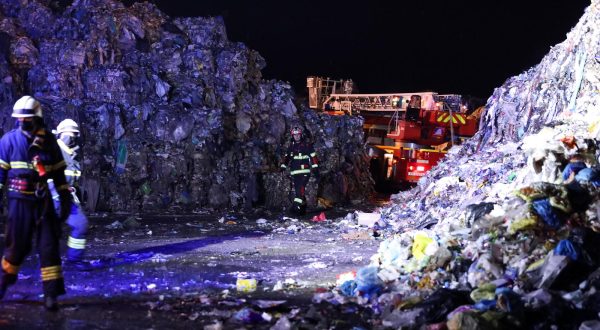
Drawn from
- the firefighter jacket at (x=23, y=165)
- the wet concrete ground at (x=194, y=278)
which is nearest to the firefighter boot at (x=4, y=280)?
the wet concrete ground at (x=194, y=278)

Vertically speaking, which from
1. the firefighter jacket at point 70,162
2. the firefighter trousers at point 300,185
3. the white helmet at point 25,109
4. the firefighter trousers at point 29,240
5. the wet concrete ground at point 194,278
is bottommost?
the wet concrete ground at point 194,278

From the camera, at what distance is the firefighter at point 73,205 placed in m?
5.47

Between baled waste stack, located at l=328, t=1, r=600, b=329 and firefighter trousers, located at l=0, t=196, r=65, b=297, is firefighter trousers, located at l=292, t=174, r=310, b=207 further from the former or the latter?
firefighter trousers, located at l=0, t=196, r=65, b=297

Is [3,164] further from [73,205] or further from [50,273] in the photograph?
[73,205]

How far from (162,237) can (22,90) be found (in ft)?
19.1

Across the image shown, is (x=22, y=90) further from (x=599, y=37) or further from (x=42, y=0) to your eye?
(x=599, y=37)

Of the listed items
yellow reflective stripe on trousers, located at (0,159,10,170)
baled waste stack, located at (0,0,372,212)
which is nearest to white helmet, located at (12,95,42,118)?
yellow reflective stripe on trousers, located at (0,159,10,170)

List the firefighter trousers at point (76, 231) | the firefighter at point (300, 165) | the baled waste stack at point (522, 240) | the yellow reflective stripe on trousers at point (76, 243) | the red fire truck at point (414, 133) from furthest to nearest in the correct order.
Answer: the red fire truck at point (414, 133) < the firefighter at point (300, 165) < the yellow reflective stripe on trousers at point (76, 243) < the firefighter trousers at point (76, 231) < the baled waste stack at point (522, 240)

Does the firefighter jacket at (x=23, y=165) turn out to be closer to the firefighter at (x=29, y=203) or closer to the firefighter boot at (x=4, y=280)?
the firefighter at (x=29, y=203)

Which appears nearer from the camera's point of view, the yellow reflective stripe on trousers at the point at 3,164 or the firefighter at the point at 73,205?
the yellow reflective stripe on trousers at the point at 3,164

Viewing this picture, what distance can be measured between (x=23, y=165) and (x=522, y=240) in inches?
164

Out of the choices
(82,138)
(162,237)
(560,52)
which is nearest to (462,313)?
(162,237)

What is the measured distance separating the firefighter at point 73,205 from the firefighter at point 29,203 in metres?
0.91

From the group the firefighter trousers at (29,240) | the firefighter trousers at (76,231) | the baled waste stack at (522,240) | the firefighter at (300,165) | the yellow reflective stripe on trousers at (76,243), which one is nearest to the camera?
the baled waste stack at (522,240)
